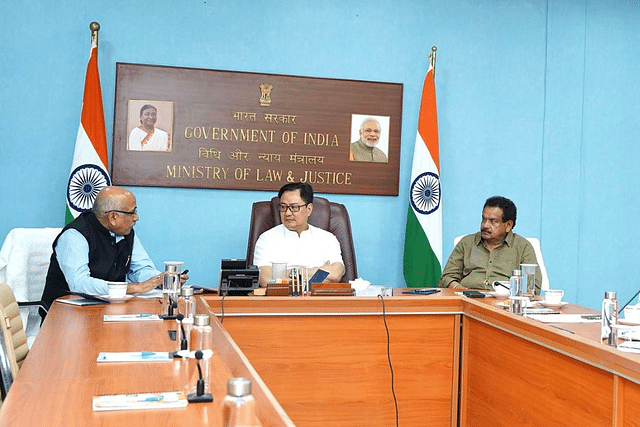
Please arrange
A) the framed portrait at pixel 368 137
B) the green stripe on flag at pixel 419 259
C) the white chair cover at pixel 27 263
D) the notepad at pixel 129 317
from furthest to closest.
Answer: the framed portrait at pixel 368 137 → the green stripe on flag at pixel 419 259 → the white chair cover at pixel 27 263 → the notepad at pixel 129 317

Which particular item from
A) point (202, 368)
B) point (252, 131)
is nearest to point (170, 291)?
point (202, 368)

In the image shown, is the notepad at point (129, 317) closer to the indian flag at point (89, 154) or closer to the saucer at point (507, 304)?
the saucer at point (507, 304)

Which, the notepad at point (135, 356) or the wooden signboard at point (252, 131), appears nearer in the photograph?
the notepad at point (135, 356)

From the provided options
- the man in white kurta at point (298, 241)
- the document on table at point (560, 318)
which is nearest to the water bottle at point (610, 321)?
the document on table at point (560, 318)

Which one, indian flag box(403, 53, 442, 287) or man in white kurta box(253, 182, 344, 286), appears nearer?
man in white kurta box(253, 182, 344, 286)

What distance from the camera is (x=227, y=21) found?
187 inches

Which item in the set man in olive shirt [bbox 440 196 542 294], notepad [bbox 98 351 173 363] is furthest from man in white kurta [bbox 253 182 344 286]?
notepad [bbox 98 351 173 363]

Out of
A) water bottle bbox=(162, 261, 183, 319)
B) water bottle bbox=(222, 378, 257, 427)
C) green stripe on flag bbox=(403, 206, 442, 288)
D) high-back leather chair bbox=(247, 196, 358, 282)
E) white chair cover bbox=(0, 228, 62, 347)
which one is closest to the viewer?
water bottle bbox=(222, 378, 257, 427)

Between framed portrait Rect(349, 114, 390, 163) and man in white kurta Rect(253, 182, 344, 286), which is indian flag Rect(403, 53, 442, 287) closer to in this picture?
framed portrait Rect(349, 114, 390, 163)

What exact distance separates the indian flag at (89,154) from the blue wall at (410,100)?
22 cm

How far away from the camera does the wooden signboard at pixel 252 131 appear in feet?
15.1

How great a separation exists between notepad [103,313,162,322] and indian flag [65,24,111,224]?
1.90 metres

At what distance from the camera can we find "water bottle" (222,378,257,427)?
102 cm

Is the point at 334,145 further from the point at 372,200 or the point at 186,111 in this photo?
the point at 186,111
